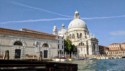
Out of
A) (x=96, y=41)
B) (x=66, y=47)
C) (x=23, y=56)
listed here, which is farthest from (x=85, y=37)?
(x=23, y=56)

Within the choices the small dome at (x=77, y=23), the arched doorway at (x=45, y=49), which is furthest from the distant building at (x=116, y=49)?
the arched doorway at (x=45, y=49)

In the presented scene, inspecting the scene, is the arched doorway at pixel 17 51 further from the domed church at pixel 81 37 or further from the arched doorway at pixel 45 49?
the domed church at pixel 81 37

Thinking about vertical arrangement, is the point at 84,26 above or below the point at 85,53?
above

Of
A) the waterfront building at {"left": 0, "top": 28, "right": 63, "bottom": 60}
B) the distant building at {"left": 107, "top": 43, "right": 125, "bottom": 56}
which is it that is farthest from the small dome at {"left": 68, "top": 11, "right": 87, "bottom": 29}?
the waterfront building at {"left": 0, "top": 28, "right": 63, "bottom": 60}

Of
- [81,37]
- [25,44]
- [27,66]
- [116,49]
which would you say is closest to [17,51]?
[25,44]

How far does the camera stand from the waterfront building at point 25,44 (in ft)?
151

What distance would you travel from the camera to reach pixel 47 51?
5644cm

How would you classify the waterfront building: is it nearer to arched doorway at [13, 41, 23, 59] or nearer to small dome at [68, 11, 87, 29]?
arched doorway at [13, 41, 23, 59]

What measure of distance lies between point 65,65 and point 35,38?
4414 centimetres

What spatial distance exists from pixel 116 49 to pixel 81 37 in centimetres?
3807

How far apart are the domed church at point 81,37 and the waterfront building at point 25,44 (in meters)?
37.8

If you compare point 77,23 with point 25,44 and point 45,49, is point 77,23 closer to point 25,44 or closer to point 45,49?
point 45,49

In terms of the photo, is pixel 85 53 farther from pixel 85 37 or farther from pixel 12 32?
pixel 12 32

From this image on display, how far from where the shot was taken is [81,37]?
108 metres
